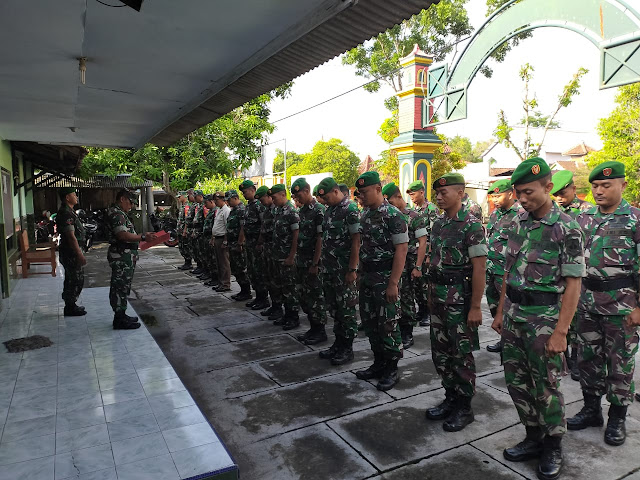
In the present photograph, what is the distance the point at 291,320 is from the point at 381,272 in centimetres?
224

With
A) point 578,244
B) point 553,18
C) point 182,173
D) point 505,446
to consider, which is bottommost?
point 505,446

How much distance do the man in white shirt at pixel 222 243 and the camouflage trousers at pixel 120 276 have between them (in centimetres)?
288

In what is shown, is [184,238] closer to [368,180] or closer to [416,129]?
[416,129]

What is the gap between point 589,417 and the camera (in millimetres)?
3184

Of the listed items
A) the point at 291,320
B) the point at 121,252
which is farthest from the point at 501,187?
the point at 121,252

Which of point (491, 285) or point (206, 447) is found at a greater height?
point (491, 285)

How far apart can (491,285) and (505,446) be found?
2124mm

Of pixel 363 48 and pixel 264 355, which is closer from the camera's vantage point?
pixel 264 355

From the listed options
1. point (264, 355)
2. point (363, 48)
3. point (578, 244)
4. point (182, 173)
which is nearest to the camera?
point (578, 244)

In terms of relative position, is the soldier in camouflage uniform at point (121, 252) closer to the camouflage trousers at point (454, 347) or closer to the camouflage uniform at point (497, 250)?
the camouflage trousers at point (454, 347)

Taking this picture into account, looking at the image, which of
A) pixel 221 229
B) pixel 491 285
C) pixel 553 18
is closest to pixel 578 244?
pixel 491 285

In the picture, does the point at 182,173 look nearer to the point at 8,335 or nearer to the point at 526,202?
the point at 8,335

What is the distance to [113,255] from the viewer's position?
206 inches

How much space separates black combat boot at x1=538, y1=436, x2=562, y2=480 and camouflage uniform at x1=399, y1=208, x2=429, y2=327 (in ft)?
8.17
